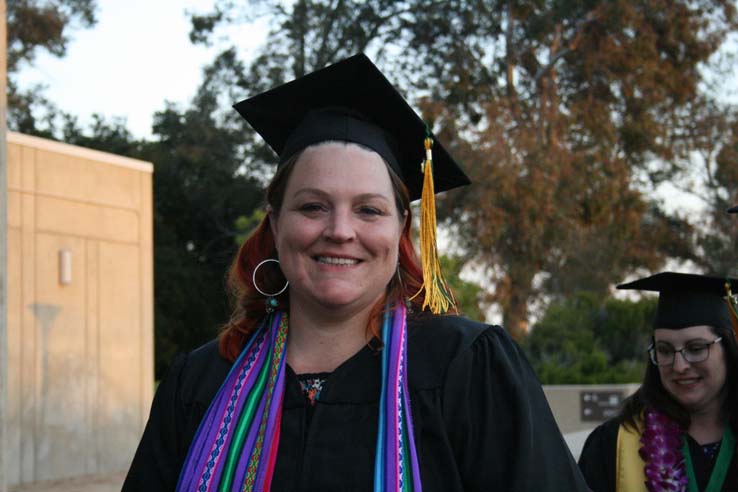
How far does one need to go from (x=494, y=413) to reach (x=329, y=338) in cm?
48

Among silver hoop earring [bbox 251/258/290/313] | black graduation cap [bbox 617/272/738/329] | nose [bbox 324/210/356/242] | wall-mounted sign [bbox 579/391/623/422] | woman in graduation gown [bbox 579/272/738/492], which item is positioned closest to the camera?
nose [bbox 324/210/356/242]

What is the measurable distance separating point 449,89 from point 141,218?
885 cm

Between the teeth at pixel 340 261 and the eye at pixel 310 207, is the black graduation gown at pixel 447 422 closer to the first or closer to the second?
the teeth at pixel 340 261

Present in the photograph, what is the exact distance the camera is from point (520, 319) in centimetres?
2292

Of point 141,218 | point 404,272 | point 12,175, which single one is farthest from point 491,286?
point 404,272

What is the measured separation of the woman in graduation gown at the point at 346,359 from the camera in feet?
8.04

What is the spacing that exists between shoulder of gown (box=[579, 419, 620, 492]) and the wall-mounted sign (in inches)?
516

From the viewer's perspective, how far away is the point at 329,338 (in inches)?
106

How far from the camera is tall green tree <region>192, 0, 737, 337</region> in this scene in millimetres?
21562

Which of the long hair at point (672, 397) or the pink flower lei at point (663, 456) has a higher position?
the long hair at point (672, 397)

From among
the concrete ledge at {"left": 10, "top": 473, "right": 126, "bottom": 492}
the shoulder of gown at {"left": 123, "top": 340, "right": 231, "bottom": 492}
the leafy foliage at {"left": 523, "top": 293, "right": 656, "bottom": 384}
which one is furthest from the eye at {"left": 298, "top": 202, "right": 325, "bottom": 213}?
the leafy foliage at {"left": 523, "top": 293, "right": 656, "bottom": 384}

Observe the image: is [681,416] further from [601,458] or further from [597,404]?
[597,404]

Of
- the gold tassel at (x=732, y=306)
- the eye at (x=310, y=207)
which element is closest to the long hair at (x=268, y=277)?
the eye at (x=310, y=207)

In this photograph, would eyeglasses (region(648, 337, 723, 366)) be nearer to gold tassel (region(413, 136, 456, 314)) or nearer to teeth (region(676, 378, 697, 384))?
teeth (region(676, 378, 697, 384))
